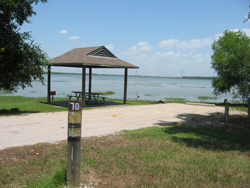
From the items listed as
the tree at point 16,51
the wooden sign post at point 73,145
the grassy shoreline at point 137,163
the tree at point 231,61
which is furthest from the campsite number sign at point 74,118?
the tree at point 231,61

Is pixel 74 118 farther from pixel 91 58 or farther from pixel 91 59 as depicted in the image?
pixel 91 58

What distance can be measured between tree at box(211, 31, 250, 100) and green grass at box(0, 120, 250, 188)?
50.3ft

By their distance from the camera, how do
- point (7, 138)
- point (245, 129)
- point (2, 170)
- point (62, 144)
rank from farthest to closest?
A: 1. point (245, 129)
2. point (7, 138)
3. point (62, 144)
4. point (2, 170)

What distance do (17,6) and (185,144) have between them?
1033 centimetres

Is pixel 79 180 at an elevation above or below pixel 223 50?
below

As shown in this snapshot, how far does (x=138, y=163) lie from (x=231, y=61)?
18.8 m

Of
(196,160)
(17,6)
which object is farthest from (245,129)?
(17,6)

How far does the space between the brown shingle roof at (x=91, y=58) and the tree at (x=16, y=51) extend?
8.92 ft

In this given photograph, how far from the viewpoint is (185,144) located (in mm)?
6367

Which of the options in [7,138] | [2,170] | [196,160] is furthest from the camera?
[7,138]

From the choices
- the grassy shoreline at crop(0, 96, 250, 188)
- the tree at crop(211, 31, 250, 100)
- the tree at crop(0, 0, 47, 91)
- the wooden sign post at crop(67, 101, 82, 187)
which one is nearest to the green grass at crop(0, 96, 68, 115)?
the tree at crop(0, 0, 47, 91)

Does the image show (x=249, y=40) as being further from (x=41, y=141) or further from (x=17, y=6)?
(x=41, y=141)

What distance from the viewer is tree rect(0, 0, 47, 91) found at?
11188 millimetres

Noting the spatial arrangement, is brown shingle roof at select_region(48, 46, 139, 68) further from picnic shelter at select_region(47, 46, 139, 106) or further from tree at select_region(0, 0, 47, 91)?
tree at select_region(0, 0, 47, 91)
